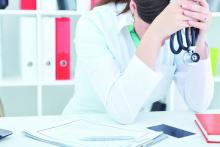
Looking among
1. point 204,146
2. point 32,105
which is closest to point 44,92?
point 32,105

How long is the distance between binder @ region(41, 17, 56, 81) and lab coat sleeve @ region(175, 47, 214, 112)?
34.1 inches

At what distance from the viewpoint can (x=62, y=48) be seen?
199 centimetres

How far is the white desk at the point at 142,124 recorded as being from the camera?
88 cm

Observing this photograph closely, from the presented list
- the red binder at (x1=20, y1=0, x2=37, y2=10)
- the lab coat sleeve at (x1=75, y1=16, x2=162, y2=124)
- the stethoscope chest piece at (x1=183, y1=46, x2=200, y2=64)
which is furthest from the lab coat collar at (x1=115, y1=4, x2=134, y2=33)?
the red binder at (x1=20, y1=0, x2=37, y2=10)

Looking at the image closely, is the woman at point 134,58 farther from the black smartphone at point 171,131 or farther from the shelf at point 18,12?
the shelf at point 18,12

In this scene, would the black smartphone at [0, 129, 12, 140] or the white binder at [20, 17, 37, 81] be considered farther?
the white binder at [20, 17, 37, 81]

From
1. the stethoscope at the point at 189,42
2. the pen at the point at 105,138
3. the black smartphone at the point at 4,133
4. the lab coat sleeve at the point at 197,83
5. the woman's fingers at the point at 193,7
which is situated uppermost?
the woman's fingers at the point at 193,7

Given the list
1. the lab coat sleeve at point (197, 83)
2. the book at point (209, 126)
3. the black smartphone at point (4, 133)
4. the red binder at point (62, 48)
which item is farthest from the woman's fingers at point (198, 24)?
the red binder at point (62, 48)

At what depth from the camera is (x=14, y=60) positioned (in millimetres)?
2256

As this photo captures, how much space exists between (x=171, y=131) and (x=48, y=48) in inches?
45.2

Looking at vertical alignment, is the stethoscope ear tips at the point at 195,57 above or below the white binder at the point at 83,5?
below

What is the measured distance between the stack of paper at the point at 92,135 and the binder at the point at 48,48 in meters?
1.01

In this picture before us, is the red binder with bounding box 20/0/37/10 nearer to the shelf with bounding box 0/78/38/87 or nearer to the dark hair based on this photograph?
the shelf with bounding box 0/78/38/87

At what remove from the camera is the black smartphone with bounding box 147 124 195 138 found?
959 mm
